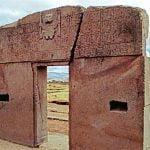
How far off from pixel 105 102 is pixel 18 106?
2396mm

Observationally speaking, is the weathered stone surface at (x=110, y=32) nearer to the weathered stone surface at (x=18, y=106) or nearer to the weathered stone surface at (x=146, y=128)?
the weathered stone surface at (x=146, y=128)

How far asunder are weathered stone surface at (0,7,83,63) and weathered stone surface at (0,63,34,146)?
0.26 metres

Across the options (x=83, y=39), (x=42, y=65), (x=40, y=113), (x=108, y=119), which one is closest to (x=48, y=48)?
(x=42, y=65)

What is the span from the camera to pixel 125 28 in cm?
492

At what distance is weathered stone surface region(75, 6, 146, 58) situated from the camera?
4805 millimetres

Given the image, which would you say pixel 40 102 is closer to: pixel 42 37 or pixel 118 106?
pixel 42 37

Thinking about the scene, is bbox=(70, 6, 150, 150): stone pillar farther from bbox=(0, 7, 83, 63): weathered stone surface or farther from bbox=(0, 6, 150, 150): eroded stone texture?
bbox=(0, 7, 83, 63): weathered stone surface

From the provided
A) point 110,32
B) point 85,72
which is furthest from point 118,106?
point 110,32

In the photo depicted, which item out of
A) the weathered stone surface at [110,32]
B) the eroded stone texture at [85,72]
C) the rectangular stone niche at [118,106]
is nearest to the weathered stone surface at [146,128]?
the eroded stone texture at [85,72]

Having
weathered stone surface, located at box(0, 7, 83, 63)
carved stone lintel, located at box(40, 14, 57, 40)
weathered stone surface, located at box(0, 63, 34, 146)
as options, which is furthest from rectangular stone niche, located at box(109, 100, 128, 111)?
weathered stone surface, located at box(0, 63, 34, 146)

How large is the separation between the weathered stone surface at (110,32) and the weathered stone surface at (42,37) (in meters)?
0.25

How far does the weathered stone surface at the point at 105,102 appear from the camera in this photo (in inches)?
190

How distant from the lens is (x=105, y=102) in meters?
5.18

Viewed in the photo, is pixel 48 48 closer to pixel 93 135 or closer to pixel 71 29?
pixel 71 29
